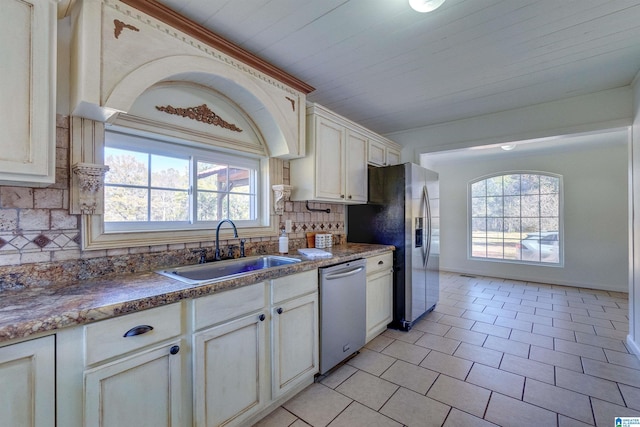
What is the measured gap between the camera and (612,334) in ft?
9.25

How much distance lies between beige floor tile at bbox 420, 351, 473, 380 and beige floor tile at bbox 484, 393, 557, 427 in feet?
1.01

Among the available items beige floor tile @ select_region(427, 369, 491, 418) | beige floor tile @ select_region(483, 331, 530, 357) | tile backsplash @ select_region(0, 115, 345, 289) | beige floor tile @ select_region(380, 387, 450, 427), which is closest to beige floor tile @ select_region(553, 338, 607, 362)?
beige floor tile @ select_region(483, 331, 530, 357)

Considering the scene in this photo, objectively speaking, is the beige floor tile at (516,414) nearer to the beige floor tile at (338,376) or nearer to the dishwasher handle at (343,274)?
the beige floor tile at (338,376)

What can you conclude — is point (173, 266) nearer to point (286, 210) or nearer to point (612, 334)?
point (286, 210)

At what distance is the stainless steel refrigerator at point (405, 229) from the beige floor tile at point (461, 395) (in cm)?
94

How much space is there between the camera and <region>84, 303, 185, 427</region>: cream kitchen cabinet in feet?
3.44

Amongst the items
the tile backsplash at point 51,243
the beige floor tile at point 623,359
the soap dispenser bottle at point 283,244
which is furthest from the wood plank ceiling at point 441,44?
the beige floor tile at point 623,359

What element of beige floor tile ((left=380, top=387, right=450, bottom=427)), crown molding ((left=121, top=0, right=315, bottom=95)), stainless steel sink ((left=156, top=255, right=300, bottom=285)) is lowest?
beige floor tile ((left=380, top=387, right=450, bottom=427))

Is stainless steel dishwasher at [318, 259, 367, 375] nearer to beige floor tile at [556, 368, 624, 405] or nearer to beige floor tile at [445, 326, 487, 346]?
beige floor tile at [445, 326, 487, 346]

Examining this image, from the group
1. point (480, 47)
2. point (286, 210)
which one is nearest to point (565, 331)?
point (480, 47)

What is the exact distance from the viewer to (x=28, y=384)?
93 cm

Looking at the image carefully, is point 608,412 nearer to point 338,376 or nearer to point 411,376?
point 411,376

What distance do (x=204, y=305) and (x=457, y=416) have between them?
1.64m

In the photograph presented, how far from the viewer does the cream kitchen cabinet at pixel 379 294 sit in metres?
2.64
